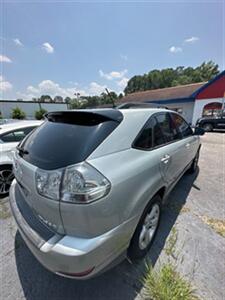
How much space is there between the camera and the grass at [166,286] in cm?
163

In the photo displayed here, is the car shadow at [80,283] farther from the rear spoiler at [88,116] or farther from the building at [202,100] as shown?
the building at [202,100]

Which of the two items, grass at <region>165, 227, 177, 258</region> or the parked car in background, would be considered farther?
the parked car in background

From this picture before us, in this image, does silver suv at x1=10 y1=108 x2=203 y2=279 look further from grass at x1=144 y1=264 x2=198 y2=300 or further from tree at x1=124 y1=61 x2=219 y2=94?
tree at x1=124 y1=61 x2=219 y2=94

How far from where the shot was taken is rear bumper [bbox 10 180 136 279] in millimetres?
1285

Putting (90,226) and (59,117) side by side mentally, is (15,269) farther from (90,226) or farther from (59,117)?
(59,117)

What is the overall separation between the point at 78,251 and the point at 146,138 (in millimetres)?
1323

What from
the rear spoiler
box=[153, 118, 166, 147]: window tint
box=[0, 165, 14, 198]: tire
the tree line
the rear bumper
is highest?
the tree line

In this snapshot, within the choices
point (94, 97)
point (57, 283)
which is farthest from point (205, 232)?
point (94, 97)

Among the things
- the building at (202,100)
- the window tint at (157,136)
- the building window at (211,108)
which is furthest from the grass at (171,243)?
the building window at (211,108)

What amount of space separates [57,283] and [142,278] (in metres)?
0.89

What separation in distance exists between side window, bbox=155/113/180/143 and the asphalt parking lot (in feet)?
4.25

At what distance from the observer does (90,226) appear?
1.30 meters

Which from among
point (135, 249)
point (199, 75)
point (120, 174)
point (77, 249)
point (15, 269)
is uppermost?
point (199, 75)

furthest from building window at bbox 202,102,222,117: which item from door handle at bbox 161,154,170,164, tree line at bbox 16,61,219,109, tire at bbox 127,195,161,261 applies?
tree line at bbox 16,61,219,109
